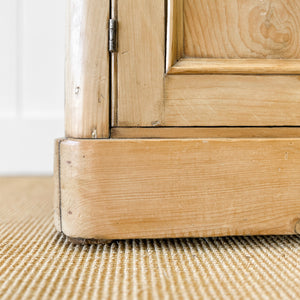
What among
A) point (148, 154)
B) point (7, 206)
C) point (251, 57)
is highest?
point (251, 57)

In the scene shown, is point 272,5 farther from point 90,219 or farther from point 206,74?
point 90,219

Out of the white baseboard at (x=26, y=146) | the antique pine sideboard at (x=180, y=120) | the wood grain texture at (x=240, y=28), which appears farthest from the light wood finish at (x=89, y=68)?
the white baseboard at (x=26, y=146)

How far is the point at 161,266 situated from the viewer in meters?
0.37

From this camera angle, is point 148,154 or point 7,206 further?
point 7,206

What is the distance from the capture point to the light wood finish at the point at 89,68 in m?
0.41

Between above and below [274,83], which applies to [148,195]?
below

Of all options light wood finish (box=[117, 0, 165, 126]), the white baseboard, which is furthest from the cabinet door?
the white baseboard

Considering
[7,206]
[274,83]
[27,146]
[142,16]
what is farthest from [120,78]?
[27,146]

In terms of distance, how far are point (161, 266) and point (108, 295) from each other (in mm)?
83

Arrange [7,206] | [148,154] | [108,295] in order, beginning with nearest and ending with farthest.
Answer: [108,295] < [148,154] < [7,206]

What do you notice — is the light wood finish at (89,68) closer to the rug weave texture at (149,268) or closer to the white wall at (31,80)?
the rug weave texture at (149,268)

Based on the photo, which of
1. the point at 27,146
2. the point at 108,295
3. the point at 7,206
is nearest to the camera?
the point at 108,295

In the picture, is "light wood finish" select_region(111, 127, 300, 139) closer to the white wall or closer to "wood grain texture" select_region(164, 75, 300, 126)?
"wood grain texture" select_region(164, 75, 300, 126)

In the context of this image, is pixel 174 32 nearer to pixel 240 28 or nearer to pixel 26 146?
pixel 240 28
